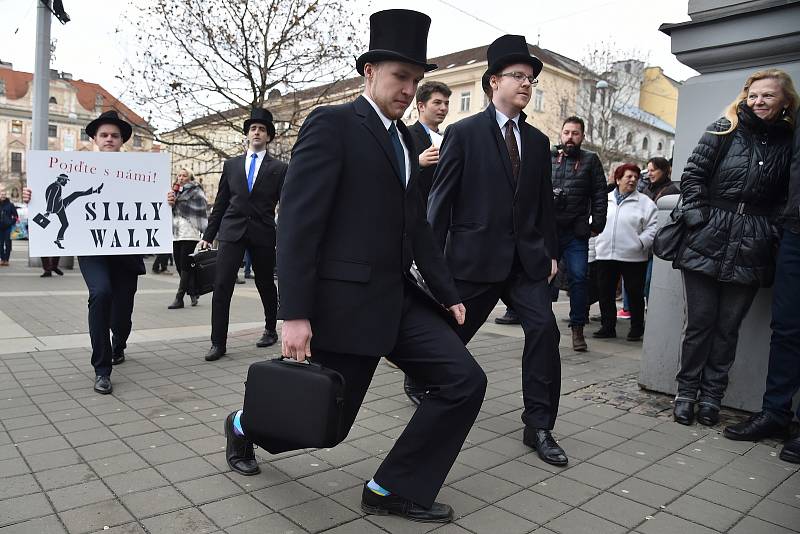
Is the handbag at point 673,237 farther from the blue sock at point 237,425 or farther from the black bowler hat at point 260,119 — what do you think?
the black bowler hat at point 260,119

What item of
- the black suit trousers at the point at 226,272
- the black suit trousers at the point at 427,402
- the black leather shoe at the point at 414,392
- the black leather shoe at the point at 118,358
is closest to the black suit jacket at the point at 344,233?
the black suit trousers at the point at 427,402

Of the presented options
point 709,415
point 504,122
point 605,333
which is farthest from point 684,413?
point 605,333

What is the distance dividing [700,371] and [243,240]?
4049mm

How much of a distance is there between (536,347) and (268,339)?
3654 millimetres

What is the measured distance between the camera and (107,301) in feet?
16.1

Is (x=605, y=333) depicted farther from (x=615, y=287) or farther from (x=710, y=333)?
(x=710, y=333)

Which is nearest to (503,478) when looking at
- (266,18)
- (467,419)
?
(467,419)

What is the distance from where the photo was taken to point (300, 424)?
101 inches

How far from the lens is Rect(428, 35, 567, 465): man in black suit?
12.2 feet

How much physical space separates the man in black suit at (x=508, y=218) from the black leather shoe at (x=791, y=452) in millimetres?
1349

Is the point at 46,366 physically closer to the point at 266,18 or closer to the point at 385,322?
the point at 385,322

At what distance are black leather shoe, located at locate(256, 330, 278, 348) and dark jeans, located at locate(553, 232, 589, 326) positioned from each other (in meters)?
3.01

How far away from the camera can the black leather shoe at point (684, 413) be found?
4.36 m

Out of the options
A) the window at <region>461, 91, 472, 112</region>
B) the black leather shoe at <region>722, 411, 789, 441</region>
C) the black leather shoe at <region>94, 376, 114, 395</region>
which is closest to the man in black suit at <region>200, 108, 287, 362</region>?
the black leather shoe at <region>94, 376, 114, 395</region>
